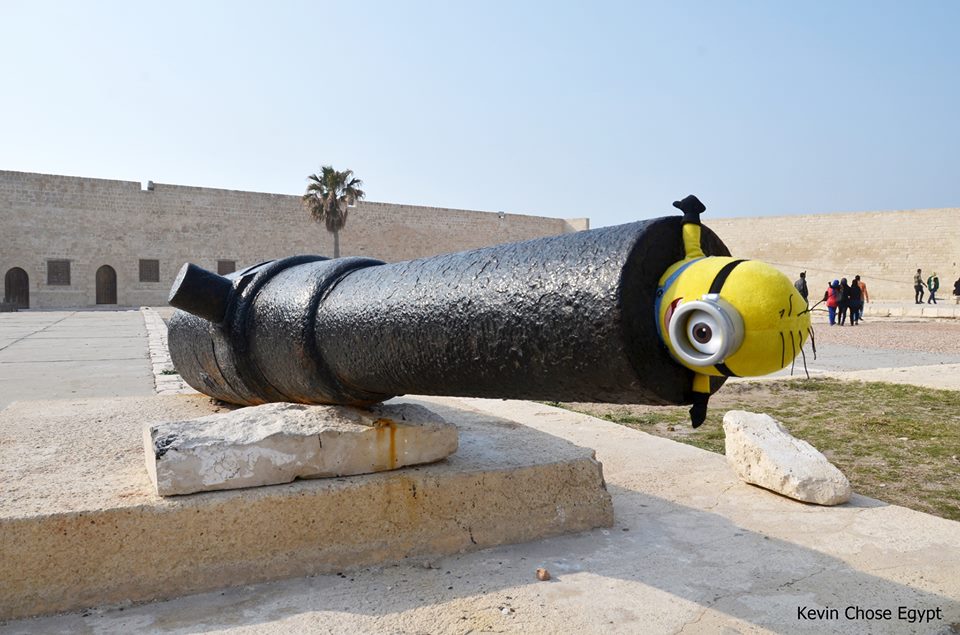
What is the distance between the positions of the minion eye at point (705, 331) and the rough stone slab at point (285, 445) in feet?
4.20

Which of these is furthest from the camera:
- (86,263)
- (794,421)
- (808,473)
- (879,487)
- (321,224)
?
(321,224)

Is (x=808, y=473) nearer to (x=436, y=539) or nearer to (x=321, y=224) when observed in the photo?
(x=436, y=539)

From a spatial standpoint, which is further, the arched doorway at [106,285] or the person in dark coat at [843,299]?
the arched doorway at [106,285]

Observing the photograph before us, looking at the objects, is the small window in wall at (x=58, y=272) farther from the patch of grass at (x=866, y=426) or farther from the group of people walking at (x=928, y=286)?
the group of people walking at (x=928, y=286)

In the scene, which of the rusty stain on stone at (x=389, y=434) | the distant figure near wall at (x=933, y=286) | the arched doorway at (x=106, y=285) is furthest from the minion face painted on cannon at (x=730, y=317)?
the arched doorway at (x=106, y=285)

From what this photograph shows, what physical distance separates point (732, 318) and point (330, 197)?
29.9m

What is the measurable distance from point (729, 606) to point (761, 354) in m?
1.09

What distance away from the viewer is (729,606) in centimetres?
205

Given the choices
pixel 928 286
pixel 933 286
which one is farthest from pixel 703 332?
pixel 933 286

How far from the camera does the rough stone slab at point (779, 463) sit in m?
2.99

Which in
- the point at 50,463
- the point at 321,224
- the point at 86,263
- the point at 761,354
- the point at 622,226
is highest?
the point at 321,224

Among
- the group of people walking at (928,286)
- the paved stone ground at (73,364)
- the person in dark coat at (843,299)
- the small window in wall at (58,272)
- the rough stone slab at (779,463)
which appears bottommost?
the rough stone slab at (779,463)

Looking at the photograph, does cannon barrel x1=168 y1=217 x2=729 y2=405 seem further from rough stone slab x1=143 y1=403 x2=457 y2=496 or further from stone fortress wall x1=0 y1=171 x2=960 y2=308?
stone fortress wall x1=0 y1=171 x2=960 y2=308

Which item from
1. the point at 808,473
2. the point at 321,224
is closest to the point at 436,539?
the point at 808,473
